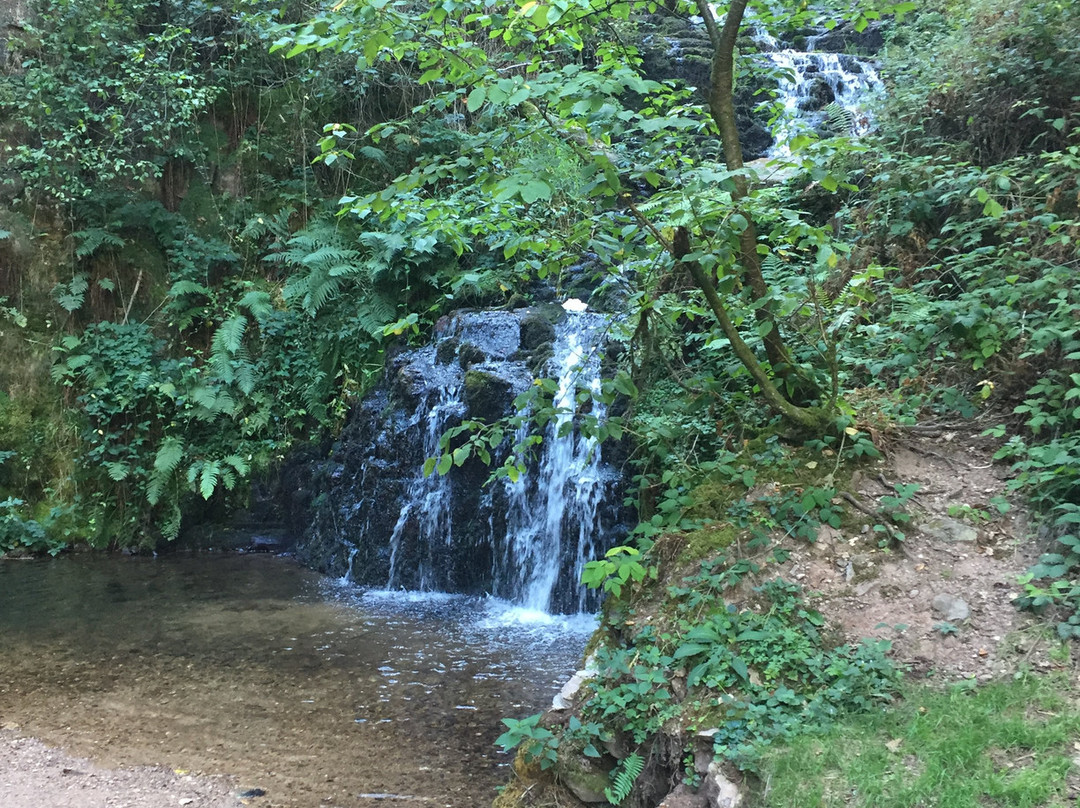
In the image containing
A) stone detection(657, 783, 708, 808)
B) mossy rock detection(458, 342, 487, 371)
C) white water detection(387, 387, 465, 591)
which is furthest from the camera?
mossy rock detection(458, 342, 487, 371)

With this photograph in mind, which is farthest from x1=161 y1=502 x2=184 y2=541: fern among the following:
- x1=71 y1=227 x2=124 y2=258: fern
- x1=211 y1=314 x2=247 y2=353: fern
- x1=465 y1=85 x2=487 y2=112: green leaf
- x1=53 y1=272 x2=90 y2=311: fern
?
x1=465 y1=85 x2=487 y2=112: green leaf

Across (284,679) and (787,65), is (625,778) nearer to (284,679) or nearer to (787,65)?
(284,679)

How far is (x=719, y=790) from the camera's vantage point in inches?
117

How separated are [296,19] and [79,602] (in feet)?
30.9

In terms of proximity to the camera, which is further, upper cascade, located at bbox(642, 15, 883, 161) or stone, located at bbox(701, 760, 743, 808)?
upper cascade, located at bbox(642, 15, 883, 161)

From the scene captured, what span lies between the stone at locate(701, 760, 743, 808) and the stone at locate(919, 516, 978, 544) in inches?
72.9

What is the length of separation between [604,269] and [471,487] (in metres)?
4.23

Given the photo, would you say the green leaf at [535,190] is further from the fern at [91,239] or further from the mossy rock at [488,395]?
the fern at [91,239]

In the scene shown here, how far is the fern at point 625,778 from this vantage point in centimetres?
323

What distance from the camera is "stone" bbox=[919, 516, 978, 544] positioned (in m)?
3.89

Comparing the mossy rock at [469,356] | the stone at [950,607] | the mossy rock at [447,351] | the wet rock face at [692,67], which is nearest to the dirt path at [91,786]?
the stone at [950,607]

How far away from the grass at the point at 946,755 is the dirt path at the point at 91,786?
120 inches

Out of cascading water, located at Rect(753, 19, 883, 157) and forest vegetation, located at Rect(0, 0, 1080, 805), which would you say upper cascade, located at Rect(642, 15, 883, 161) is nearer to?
cascading water, located at Rect(753, 19, 883, 157)

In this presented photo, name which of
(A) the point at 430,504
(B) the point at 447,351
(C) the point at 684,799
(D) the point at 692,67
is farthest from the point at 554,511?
(D) the point at 692,67
